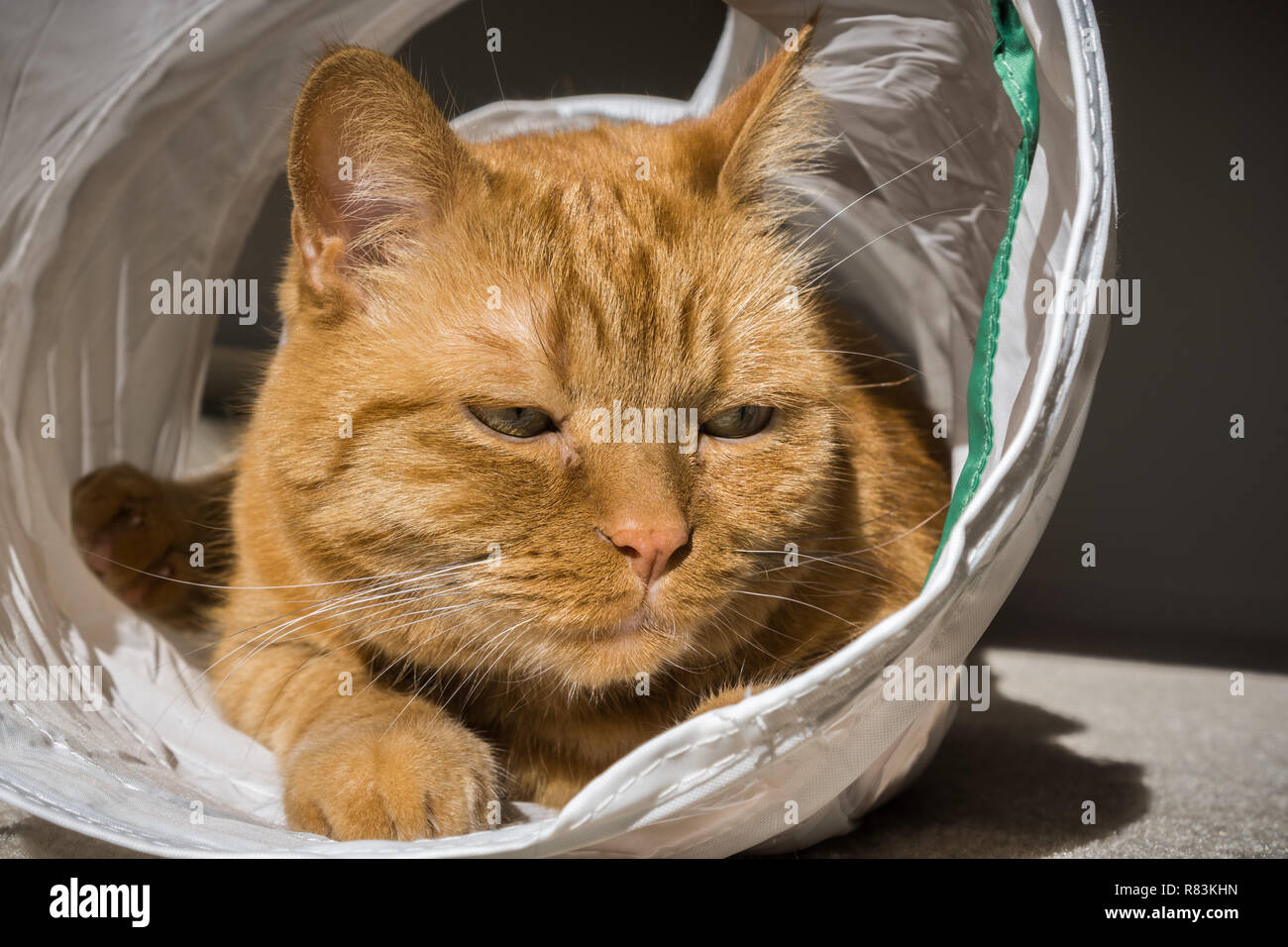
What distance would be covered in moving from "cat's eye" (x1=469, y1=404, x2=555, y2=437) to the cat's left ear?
478 mm

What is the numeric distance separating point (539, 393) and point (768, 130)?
1.81ft

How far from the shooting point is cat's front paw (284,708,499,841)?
1.26 m

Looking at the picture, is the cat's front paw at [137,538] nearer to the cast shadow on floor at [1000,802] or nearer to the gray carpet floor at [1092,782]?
the gray carpet floor at [1092,782]

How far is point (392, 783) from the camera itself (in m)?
1.29

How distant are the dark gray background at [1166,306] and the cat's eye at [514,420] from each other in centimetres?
137

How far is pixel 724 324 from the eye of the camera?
146 centimetres

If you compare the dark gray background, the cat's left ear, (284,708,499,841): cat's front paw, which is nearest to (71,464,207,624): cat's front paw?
the dark gray background

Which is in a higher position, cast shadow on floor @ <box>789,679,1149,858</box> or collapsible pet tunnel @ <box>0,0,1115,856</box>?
collapsible pet tunnel @ <box>0,0,1115,856</box>

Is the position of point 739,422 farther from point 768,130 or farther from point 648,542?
point 768,130

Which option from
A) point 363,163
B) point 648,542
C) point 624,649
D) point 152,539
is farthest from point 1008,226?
point 152,539

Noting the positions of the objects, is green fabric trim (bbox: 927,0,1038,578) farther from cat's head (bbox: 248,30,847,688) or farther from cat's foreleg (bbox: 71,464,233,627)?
cat's foreleg (bbox: 71,464,233,627)

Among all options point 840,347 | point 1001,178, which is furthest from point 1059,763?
point 1001,178

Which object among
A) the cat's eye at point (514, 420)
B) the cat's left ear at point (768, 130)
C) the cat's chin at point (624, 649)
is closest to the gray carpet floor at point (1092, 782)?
the cat's chin at point (624, 649)

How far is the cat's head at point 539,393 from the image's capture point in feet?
4.27
